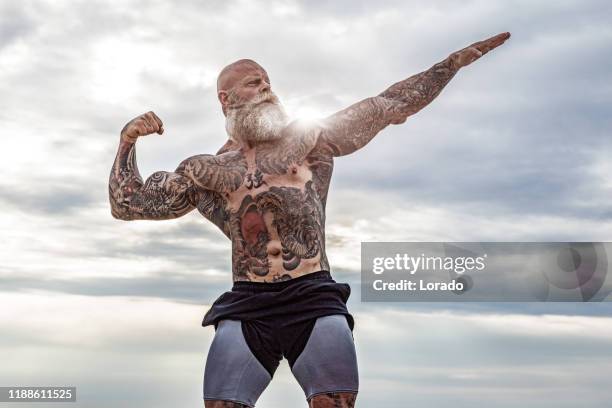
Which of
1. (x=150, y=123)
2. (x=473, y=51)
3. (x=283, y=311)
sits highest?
(x=473, y=51)

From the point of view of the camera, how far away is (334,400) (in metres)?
7.74

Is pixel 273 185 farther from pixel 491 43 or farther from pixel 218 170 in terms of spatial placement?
pixel 491 43

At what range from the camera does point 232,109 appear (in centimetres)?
889

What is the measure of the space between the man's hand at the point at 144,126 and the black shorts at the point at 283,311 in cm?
201

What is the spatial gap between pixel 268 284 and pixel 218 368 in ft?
3.09

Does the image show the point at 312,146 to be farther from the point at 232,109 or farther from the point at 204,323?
the point at 204,323

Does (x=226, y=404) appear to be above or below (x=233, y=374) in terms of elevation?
below

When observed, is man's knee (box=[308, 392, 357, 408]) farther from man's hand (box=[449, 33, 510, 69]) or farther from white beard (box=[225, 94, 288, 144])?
man's hand (box=[449, 33, 510, 69])

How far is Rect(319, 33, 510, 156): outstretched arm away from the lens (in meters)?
8.72

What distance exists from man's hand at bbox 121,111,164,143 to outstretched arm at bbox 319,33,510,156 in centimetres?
179

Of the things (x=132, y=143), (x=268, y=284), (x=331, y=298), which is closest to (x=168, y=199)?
(x=132, y=143)

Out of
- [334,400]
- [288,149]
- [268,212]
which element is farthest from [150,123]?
[334,400]

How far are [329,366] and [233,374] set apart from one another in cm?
95

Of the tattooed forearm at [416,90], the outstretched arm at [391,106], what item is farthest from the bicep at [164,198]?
the tattooed forearm at [416,90]
